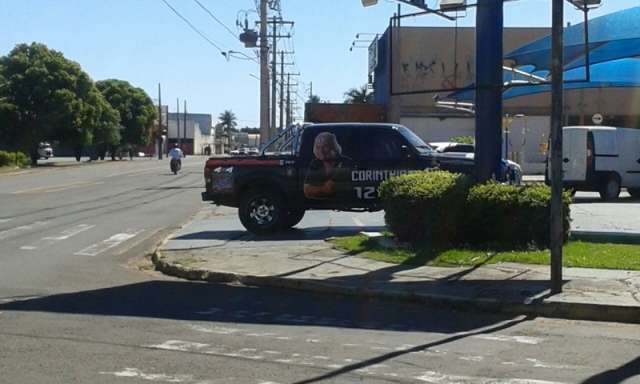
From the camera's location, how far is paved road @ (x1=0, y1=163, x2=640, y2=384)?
7144 mm

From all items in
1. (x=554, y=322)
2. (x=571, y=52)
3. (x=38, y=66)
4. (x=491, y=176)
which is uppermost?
(x=38, y=66)

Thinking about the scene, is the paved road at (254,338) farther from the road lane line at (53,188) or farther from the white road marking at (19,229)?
the road lane line at (53,188)

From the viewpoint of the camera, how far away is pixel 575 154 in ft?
82.8

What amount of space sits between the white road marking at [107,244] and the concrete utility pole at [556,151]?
8418 millimetres

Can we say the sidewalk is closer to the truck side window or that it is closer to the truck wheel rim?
the truck wheel rim

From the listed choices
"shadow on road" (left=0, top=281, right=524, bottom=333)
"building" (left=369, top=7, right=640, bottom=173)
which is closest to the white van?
"shadow on road" (left=0, top=281, right=524, bottom=333)

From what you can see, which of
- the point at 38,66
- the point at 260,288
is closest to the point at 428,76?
the point at 38,66

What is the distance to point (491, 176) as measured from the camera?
14430 millimetres

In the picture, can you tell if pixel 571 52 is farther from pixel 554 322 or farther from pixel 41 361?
pixel 41 361

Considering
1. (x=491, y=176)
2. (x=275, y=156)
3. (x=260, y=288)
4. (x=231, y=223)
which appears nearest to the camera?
(x=260, y=288)

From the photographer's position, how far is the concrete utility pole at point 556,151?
34.1 feet

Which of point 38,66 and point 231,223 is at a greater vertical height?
point 38,66

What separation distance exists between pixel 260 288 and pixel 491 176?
180 inches

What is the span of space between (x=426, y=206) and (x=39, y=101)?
200ft
